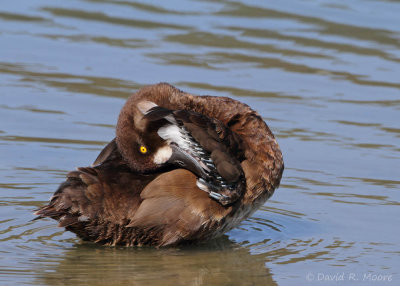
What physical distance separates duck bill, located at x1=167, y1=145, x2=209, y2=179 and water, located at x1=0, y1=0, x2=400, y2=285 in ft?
1.88

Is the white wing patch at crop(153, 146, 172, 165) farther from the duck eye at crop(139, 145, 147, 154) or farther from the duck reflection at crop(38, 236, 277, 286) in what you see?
the duck reflection at crop(38, 236, 277, 286)

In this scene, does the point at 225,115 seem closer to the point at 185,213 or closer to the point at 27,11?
the point at 185,213

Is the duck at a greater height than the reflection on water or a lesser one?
greater

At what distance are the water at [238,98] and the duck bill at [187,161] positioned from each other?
57 cm

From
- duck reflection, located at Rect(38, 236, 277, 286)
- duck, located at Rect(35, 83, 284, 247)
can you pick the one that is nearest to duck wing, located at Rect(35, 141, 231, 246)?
duck, located at Rect(35, 83, 284, 247)

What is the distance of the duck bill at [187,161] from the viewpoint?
6.16m

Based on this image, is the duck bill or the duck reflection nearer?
the duck reflection

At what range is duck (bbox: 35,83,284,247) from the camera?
6.11 m

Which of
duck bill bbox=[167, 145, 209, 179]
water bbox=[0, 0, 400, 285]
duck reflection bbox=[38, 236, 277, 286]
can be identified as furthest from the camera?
duck bill bbox=[167, 145, 209, 179]

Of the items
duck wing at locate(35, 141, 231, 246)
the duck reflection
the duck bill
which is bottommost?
the duck reflection

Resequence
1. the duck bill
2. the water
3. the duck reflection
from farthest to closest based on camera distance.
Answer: the duck bill < the water < the duck reflection

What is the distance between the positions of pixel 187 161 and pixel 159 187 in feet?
0.83

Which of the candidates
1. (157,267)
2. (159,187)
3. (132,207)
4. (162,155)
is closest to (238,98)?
(162,155)

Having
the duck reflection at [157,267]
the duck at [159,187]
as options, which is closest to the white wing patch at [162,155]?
the duck at [159,187]
